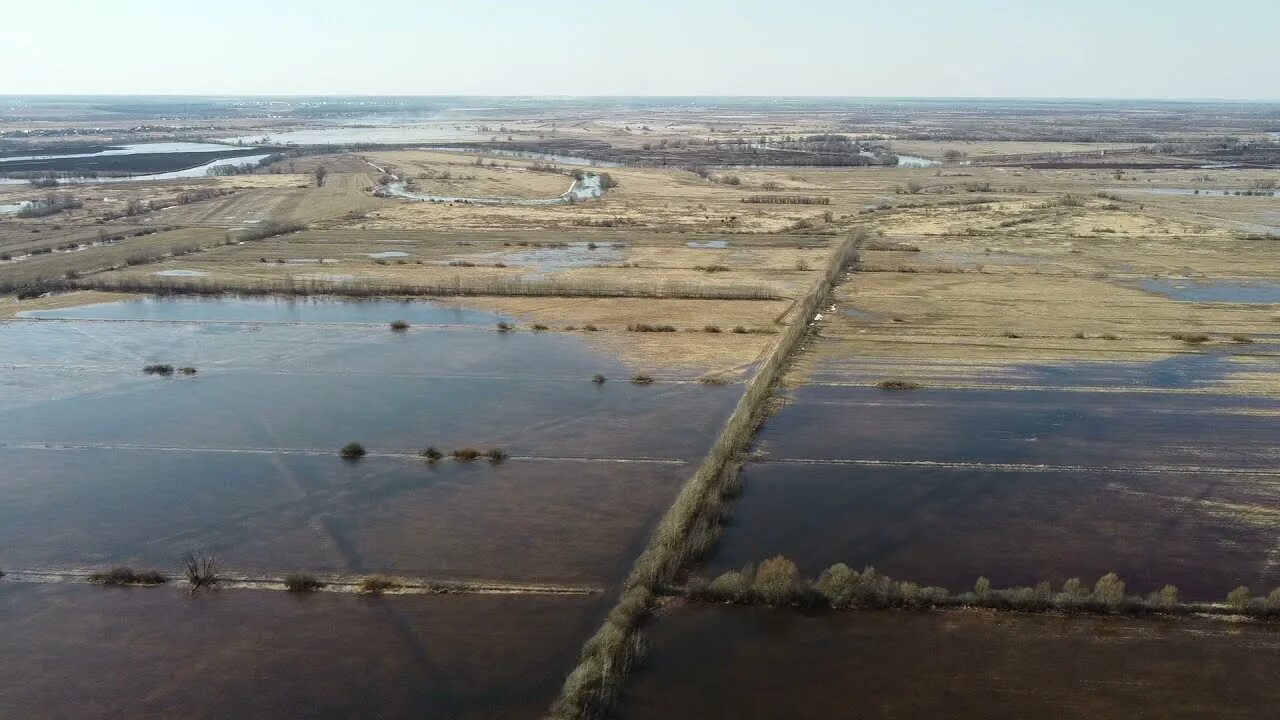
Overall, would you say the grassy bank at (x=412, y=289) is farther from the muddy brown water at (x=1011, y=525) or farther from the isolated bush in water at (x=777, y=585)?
the isolated bush in water at (x=777, y=585)

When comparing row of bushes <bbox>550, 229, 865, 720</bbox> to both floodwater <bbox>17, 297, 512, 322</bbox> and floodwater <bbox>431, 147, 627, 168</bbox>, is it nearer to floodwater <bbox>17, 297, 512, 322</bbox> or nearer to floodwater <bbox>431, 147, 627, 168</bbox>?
floodwater <bbox>17, 297, 512, 322</bbox>

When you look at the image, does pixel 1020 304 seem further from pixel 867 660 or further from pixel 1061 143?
pixel 1061 143

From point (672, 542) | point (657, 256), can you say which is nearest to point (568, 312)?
Result: point (657, 256)

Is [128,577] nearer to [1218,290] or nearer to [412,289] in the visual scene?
[412,289]

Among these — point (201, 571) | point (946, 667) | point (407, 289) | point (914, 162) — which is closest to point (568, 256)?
point (407, 289)

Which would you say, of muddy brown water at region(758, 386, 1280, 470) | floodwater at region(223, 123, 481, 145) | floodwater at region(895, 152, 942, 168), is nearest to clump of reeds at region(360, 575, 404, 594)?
muddy brown water at region(758, 386, 1280, 470)

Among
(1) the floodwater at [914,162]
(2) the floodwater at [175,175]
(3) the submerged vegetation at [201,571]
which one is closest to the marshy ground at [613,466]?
(3) the submerged vegetation at [201,571]

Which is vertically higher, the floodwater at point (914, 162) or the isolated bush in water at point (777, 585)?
the floodwater at point (914, 162)
